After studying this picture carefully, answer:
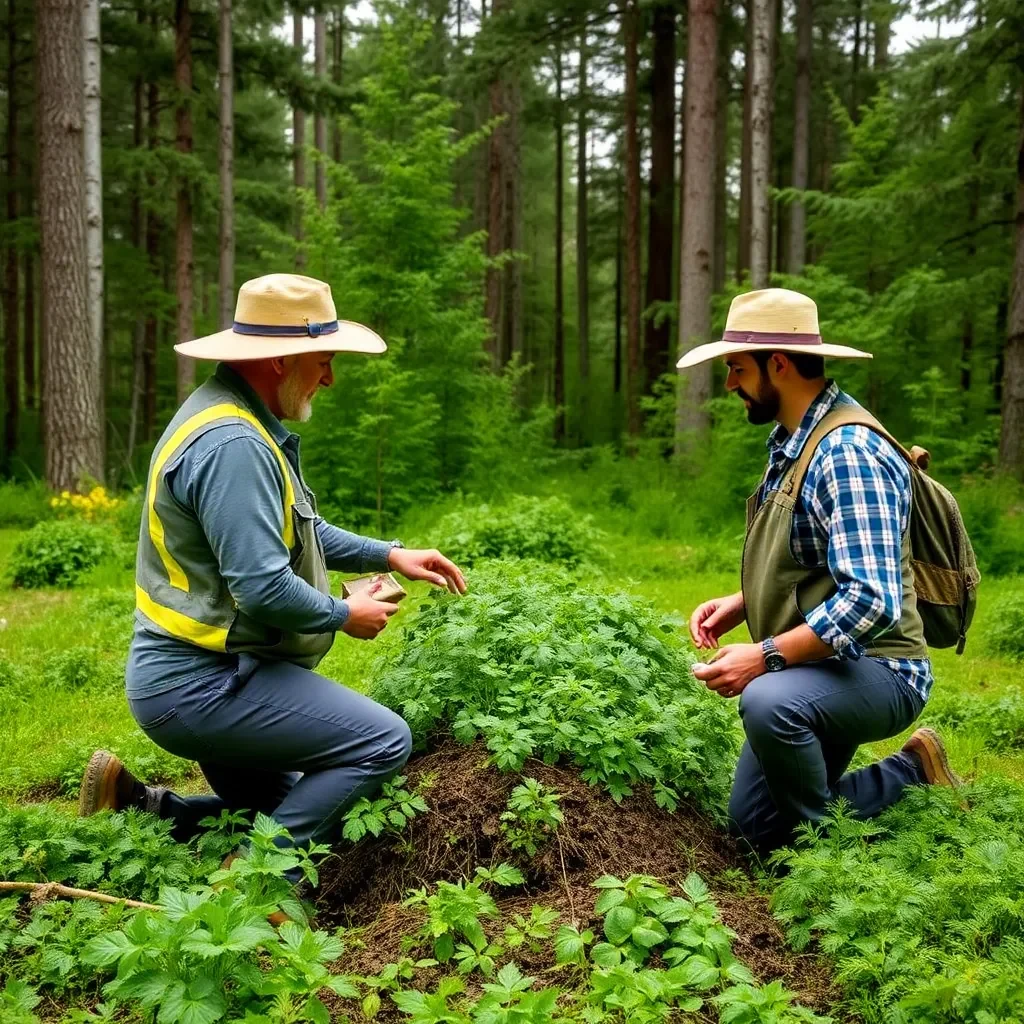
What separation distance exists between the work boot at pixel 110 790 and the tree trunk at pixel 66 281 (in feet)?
31.1

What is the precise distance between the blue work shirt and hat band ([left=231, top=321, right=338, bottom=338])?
0.18 metres

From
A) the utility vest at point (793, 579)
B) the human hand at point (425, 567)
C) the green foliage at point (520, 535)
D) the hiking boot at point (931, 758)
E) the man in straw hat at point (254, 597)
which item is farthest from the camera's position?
the green foliage at point (520, 535)

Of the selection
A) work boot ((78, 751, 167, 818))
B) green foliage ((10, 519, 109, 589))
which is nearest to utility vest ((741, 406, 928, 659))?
work boot ((78, 751, 167, 818))

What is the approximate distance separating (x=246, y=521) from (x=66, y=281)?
1091 cm

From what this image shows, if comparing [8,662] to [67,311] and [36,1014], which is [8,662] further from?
[67,311]

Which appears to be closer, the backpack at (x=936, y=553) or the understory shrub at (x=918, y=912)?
the understory shrub at (x=918, y=912)

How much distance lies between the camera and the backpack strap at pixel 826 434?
11.1 feet

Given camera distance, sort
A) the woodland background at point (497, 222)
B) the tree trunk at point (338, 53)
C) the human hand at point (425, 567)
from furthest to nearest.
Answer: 1. the tree trunk at point (338, 53)
2. the woodland background at point (497, 222)
3. the human hand at point (425, 567)

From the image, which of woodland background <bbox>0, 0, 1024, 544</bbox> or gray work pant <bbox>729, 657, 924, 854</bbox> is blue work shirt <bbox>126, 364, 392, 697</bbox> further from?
woodland background <bbox>0, 0, 1024, 544</bbox>

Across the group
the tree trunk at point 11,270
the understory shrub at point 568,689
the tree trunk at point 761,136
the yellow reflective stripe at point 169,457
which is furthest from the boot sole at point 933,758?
the tree trunk at point 11,270

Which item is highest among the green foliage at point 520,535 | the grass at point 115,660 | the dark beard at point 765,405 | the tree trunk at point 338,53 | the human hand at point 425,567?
the tree trunk at point 338,53

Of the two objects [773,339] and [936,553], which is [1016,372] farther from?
[773,339]

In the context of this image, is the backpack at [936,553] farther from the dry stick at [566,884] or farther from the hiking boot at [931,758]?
the dry stick at [566,884]

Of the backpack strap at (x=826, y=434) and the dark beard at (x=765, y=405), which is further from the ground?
the dark beard at (x=765, y=405)
